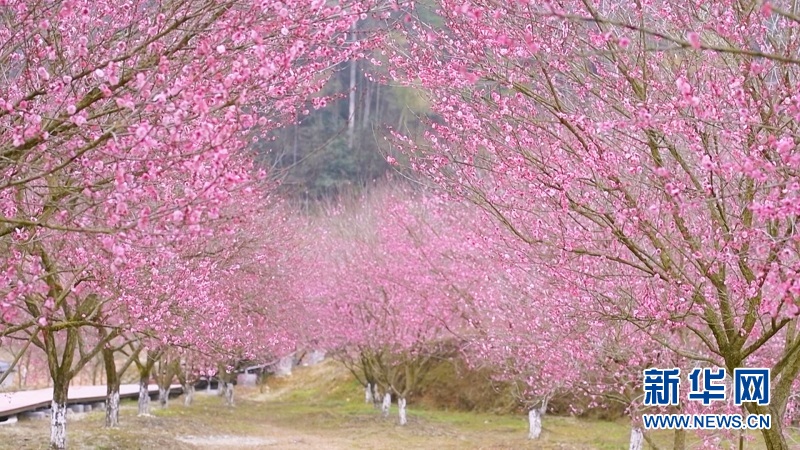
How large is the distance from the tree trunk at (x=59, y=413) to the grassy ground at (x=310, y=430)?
974 millimetres

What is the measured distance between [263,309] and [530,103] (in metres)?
14.7

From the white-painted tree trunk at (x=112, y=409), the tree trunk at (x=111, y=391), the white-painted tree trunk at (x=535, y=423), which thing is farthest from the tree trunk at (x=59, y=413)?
the white-painted tree trunk at (x=535, y=423)

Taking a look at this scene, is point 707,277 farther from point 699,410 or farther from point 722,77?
point 699,410

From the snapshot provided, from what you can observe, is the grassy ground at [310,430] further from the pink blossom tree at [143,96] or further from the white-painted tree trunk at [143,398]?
the pink blossom tree at [143,96]

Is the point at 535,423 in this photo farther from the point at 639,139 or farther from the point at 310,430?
the point at 639,139

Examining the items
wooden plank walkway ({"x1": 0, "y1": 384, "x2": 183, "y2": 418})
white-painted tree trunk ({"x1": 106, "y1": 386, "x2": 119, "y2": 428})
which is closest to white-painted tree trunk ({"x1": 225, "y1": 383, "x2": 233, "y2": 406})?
wooden plank walkway ({"x1": 0, "y1": 384, "x2": 183, "y2": 418})

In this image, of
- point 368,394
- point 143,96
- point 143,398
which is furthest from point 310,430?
point 143,96

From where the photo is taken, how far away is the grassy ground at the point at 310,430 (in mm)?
18562

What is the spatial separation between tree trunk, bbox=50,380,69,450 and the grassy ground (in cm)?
97

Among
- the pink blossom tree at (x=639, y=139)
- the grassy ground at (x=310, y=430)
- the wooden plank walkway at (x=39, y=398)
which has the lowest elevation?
the grassy ground at (x=310, y=430)

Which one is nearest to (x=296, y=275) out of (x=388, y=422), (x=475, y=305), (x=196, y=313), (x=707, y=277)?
(x=388, y=422)

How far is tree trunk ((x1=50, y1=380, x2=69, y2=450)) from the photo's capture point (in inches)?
589

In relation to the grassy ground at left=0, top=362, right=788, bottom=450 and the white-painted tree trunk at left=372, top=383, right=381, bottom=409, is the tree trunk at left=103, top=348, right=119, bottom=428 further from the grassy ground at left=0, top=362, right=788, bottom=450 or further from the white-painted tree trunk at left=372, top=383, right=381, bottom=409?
the white-painted tree trunk at left=372, top=383, right=381, bottom=409

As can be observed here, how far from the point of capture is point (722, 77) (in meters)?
7.11
